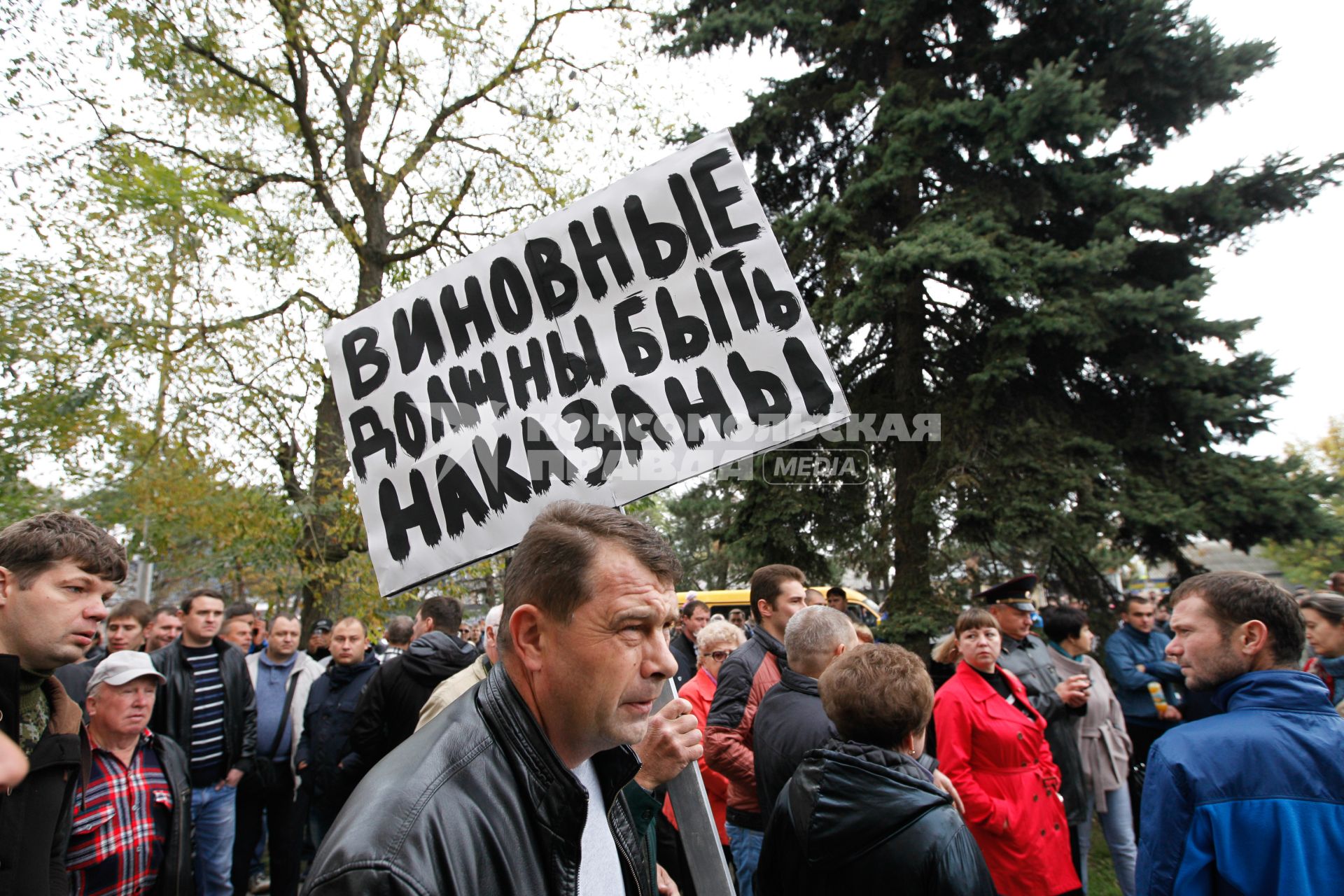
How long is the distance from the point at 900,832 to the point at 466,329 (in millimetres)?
2167

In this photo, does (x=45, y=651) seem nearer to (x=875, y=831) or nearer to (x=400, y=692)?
(x=875, y=831)

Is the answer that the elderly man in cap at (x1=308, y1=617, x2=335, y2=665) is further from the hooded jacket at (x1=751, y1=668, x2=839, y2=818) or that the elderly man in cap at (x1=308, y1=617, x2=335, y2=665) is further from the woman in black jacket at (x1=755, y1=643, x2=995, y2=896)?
the woman in black jacket at (x1=755, y1=643, x2=995, y2=896)

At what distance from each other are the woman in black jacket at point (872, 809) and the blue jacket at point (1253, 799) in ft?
1.71

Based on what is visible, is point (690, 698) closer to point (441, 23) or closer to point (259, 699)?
point (259, 699)

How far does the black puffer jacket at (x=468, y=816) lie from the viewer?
1.05m

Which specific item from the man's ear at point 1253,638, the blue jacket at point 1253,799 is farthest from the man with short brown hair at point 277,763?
the man's ear at point 1253,638

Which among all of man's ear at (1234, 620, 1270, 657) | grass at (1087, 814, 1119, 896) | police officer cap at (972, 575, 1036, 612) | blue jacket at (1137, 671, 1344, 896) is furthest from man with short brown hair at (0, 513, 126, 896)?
grass at (1087, 814, 1119, 896)

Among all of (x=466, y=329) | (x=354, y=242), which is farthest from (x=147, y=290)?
(x=466, y=329)

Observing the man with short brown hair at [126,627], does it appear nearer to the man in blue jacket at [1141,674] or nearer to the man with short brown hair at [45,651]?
the man with short brown hair at [45,651]

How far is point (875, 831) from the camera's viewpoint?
2135 mm

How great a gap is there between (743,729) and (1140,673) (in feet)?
11.2

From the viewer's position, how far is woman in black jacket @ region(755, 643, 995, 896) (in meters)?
2.07

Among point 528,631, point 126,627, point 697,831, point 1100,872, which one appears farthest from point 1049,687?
point 126,627

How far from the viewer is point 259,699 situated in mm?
5574
